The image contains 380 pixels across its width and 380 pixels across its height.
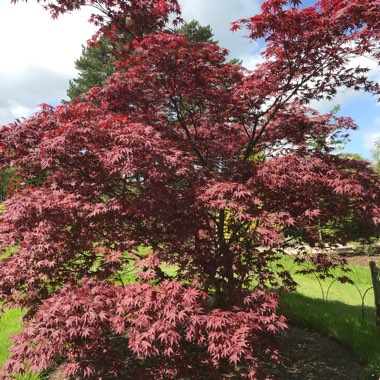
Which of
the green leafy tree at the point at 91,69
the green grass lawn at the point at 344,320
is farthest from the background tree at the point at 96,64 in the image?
the green grass lawn at the point at 344,320

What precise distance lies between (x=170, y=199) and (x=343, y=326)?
12.5 ft

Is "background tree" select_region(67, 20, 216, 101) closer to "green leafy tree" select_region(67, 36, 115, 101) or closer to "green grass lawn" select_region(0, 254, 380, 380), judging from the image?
"green leafy tree" select_region(67, 36, 115, 101)

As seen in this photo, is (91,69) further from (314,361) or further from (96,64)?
(314,361)

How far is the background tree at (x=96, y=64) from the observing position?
78.2ft

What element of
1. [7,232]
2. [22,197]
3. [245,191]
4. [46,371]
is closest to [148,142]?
[245,191]

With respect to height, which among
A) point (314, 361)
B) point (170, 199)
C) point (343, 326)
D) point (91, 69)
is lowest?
point (314, 361)

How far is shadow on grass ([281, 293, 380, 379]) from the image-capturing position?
15.0 ft

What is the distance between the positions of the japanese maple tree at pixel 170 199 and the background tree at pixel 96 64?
20.9 metres

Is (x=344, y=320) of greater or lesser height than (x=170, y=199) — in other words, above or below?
below

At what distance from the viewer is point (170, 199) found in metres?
3.66

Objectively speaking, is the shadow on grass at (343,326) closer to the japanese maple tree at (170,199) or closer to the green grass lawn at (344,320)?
the green grass lawn at (344,320)

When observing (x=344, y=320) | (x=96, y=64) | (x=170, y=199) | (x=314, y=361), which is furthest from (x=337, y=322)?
(x=96, y=64)

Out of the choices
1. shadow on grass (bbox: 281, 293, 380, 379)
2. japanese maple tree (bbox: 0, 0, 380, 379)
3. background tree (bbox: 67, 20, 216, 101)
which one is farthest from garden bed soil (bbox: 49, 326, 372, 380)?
background tree (bbox: 67, 20, 216, 101)

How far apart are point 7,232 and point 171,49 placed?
2835 mm
